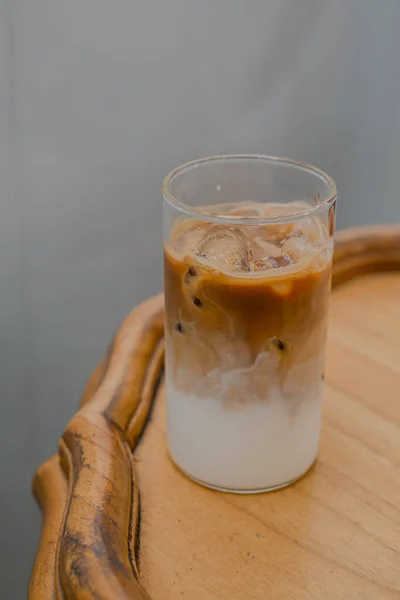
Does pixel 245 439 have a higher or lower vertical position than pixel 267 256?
lower

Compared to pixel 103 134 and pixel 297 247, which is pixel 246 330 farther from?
pixel 103 134

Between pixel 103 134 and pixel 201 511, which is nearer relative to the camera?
pixel 201 511

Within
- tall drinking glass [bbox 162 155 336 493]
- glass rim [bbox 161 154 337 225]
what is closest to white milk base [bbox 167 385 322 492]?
tall drinking glass [bbox 162 155 336 493]

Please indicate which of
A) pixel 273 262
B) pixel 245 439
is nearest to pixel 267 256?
pixel 273 262

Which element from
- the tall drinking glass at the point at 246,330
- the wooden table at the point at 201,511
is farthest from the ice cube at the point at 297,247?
the wooden table at the point at 201,511

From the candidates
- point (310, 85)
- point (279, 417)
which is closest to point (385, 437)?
point (279, 417)

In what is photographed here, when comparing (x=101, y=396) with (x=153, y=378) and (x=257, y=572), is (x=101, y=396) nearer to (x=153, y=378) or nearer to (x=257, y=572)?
(x=153, y=378)

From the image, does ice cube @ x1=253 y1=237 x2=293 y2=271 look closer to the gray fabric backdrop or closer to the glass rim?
the glass rim
